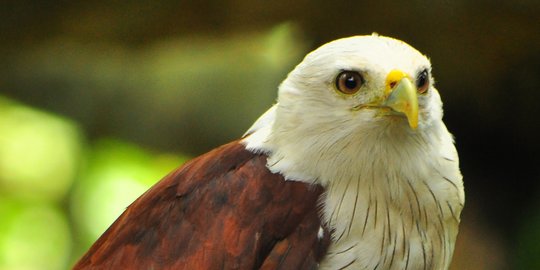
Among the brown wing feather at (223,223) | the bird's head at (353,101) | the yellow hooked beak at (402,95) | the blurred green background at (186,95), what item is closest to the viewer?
the yellow hooked beak at (402,95)

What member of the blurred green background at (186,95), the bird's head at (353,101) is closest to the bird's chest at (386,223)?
the bird's head at (353,101)

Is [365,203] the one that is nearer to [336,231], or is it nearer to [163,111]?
[336,231]

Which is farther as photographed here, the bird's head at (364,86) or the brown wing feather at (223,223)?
the brown wing feather at (223,223)

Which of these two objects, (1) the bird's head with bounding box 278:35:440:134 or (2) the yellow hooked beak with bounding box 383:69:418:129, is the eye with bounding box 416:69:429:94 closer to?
(1) the bird's head with bounding box 278:35:440:134

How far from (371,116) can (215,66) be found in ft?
15.2

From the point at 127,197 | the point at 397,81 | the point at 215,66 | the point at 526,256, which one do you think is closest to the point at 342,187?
the point at 397,81

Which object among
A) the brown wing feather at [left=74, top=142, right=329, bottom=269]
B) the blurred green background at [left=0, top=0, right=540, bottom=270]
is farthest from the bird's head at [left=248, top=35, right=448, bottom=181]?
the blurred green background at [left=0, top=0, right=540, bottom=270]

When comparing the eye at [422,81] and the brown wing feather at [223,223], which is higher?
the eye at [422,81]

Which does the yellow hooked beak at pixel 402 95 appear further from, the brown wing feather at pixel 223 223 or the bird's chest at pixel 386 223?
the brown wing feather at pixel 223 223

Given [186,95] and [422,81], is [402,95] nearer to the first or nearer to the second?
[422,81]

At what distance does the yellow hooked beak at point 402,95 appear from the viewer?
3371 mm

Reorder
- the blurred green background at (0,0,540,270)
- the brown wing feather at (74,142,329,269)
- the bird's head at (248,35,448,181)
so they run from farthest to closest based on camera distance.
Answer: the blurred green background at (0,0,540,270), the brown wing feather at (74,142,329,269), the bird's head at (248,35,448,181)

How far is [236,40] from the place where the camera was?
8078 millimetres

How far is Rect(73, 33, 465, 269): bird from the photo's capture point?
357cm
